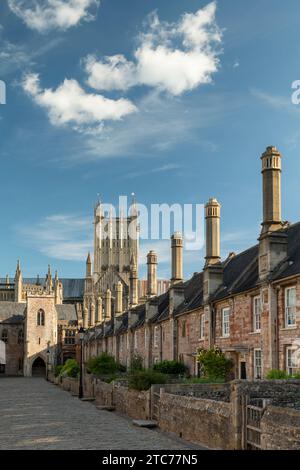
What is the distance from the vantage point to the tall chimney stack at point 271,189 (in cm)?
2722

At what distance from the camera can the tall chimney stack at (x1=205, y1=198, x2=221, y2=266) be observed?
114ft

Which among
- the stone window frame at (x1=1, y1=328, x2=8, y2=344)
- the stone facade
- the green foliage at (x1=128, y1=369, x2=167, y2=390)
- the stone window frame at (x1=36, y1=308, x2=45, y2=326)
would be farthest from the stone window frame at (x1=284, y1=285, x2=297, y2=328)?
the stone window frame at (x1=1, y1=328, x2=8, y2=344)

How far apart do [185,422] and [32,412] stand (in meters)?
12.3

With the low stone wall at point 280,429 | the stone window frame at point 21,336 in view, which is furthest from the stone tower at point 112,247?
the low stone wall at point 280,429

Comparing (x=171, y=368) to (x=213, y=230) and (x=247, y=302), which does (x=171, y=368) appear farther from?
(x=247, y=302)

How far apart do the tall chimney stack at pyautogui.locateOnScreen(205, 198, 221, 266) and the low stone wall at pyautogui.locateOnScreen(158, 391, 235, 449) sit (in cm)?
1568

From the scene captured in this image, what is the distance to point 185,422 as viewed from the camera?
1727cm

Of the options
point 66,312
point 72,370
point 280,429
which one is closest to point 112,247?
point 66,312

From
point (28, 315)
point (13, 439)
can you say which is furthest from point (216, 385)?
point (28, 315)

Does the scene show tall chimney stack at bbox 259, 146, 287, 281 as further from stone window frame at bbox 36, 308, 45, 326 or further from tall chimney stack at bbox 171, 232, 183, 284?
stone window frame at bbox 36, 308, 45, 326

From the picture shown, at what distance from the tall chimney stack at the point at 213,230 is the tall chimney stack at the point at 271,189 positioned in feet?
23.1

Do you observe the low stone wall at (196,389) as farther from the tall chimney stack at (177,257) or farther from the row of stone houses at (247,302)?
the tall chimney stack at (177,257)
